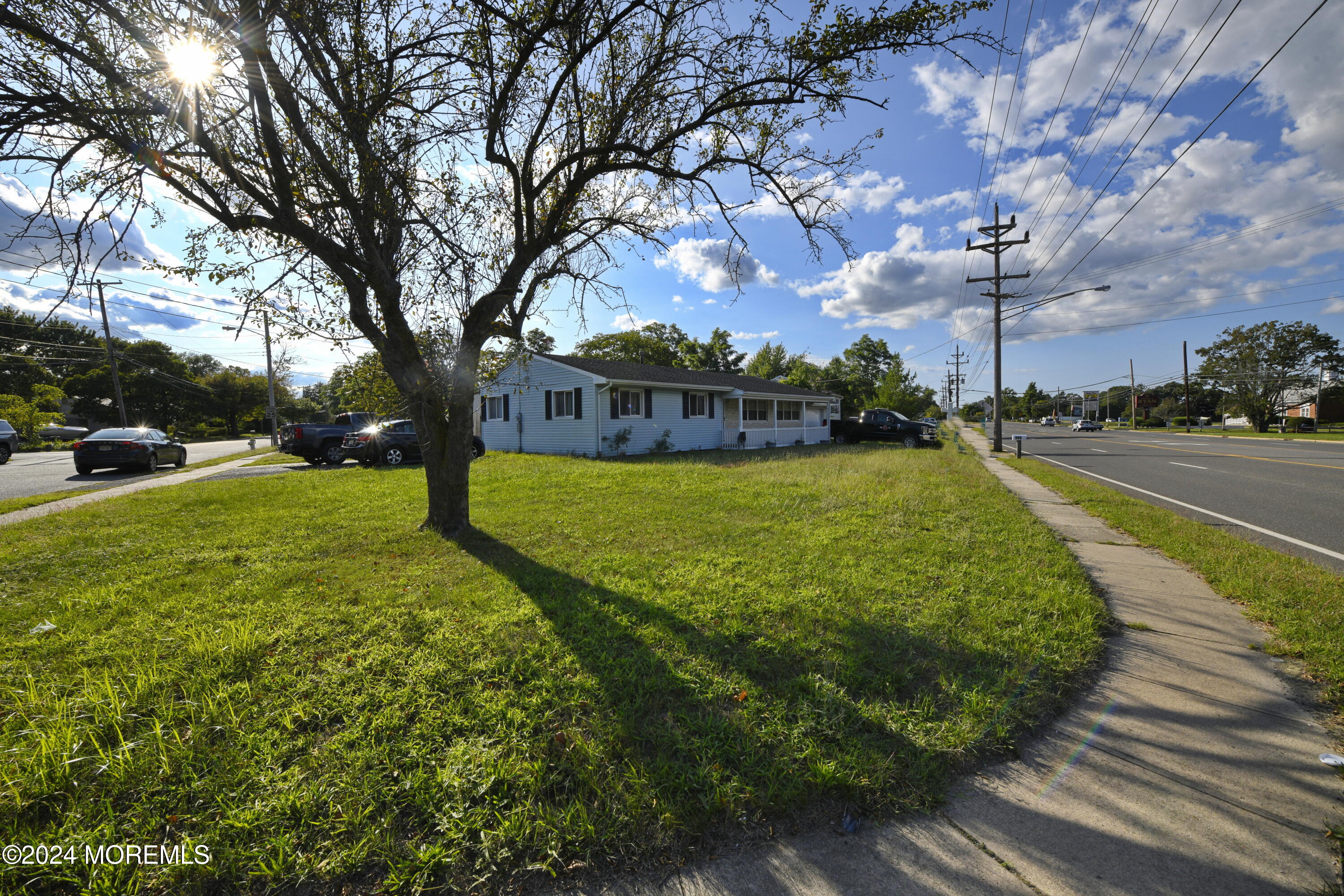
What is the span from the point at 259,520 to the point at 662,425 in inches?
543

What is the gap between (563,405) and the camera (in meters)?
19.2

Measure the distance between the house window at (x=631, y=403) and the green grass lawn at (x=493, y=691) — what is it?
40.5 ft

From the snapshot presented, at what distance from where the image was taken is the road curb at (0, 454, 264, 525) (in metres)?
7.98

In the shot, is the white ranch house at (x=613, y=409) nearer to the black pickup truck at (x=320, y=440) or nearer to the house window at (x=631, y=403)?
the house window at (x=631, y=403)

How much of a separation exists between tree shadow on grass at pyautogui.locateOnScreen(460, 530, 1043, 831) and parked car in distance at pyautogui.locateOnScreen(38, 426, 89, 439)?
44.1 m

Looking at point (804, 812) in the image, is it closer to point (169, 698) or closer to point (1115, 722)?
point (1115, 722)

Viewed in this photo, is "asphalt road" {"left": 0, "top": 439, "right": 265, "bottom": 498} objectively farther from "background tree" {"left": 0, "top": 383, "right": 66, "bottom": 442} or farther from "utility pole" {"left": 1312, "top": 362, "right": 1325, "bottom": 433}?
"utility pole" {"left": 1312, "top": 362, "right": 1325, "bottom": 433}

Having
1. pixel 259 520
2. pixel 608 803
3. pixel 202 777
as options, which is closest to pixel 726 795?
pixel 608 803

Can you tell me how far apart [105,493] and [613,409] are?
12484 mm

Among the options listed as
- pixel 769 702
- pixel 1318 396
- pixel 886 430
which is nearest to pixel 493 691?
pixel 769 702

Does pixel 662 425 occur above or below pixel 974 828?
above

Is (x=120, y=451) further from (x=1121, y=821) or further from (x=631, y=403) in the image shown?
(x=1121, y=821)

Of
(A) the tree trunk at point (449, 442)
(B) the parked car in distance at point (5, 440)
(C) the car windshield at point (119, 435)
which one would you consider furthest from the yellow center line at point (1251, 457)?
(B) the parked car in distance at point (5, 440)

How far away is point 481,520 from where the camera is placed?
7.71m
